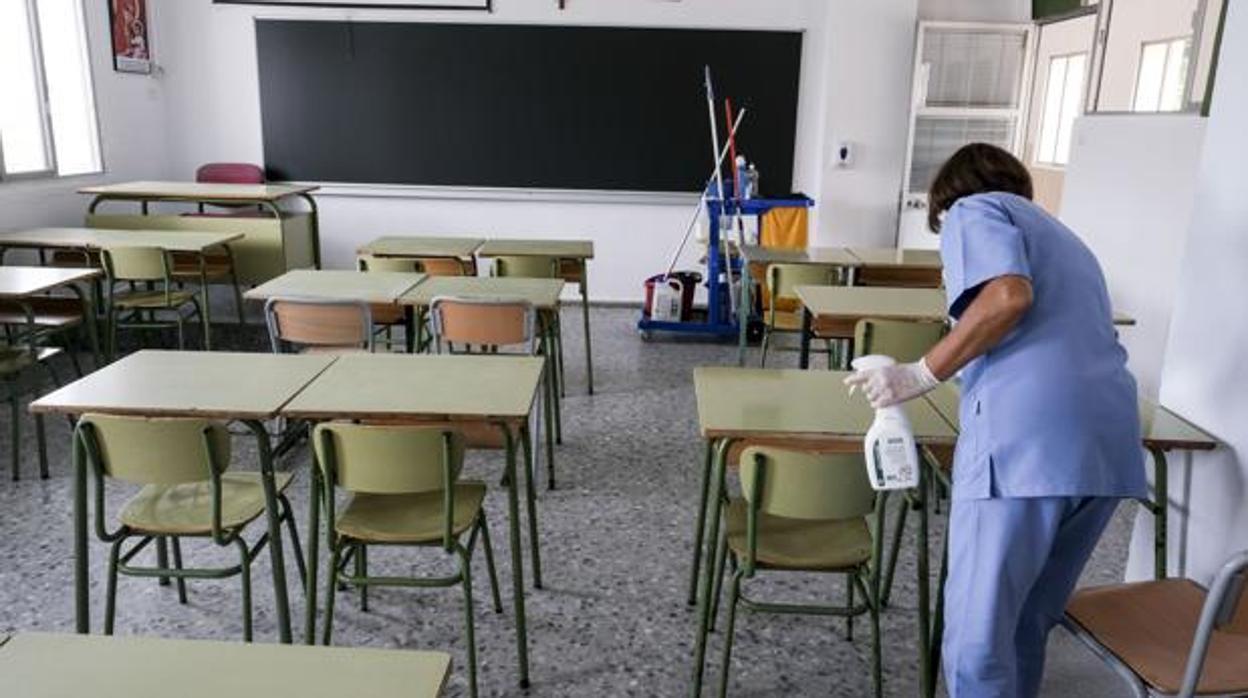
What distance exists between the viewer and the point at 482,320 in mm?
3410

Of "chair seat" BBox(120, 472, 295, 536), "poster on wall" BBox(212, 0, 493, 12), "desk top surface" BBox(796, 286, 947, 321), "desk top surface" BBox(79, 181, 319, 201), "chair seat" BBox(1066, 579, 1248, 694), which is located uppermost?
"poster on wall" BBox(212, 0, 493, 12)

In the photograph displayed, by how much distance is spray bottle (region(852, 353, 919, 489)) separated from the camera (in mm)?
1816

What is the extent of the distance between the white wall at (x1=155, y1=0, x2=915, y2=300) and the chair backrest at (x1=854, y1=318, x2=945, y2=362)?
354cm

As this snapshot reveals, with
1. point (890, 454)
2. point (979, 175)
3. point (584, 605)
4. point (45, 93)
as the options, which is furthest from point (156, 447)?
point (45, 93)

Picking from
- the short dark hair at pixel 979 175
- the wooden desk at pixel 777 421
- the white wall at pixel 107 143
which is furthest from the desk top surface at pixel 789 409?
the white wall at pixel 107 143

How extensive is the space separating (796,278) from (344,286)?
2.16m

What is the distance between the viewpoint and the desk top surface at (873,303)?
3439mm

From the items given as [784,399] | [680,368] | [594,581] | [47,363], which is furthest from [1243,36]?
[47,363]

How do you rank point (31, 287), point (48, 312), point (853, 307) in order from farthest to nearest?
point (48, 312) → point (31, 287) → point (853, 307)

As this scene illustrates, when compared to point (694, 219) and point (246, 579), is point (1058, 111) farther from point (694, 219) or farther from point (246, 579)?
point (246, 579)

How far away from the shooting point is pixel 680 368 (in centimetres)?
526

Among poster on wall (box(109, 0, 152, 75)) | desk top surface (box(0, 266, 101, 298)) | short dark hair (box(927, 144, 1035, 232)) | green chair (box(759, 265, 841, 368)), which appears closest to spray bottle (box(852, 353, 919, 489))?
short dark hair (box(927, 144, 1035, 232))

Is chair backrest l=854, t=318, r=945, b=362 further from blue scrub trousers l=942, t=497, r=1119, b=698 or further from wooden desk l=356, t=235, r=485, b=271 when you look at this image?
wooden desk l=356, t=235, r=485, b=271

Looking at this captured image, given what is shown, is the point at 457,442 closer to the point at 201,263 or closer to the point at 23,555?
the point at 23,555
